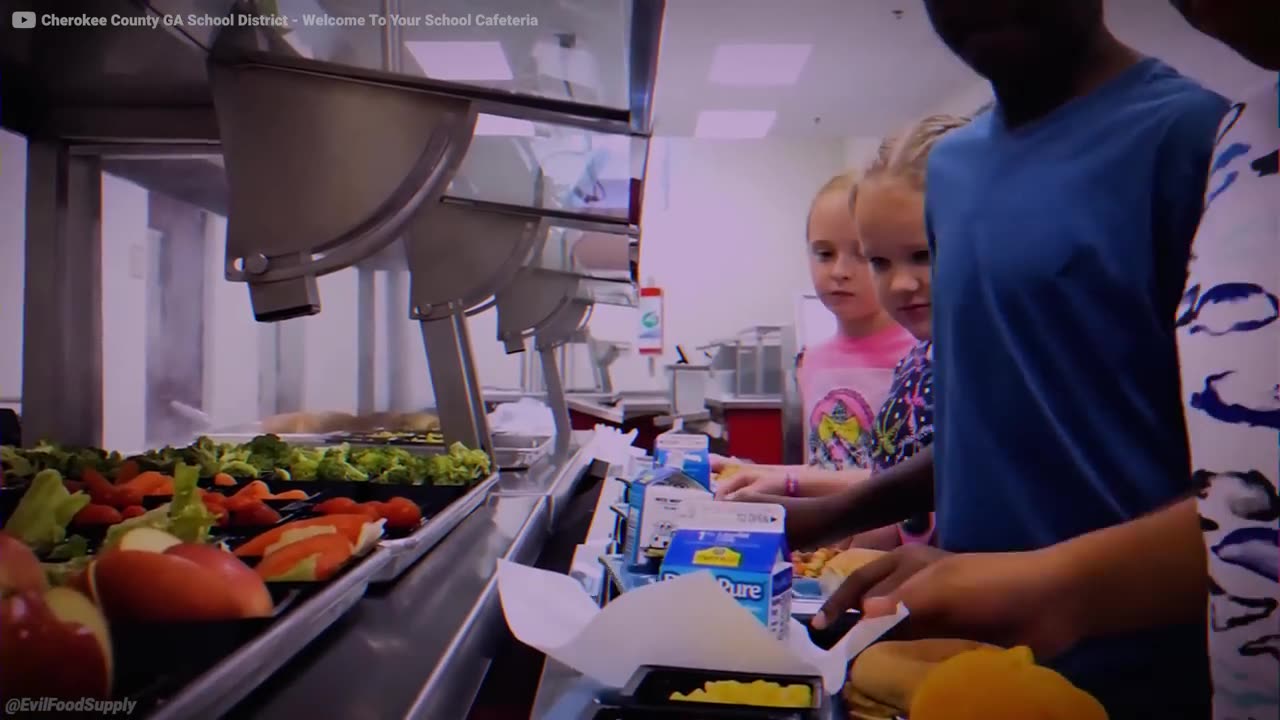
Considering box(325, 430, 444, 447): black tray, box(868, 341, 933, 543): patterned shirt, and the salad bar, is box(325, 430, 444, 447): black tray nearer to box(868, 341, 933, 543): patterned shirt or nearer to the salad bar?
the salad bar

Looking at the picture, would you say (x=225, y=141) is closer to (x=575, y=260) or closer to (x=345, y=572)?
(x=345, y=572)

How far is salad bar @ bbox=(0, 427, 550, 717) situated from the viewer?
0.49m

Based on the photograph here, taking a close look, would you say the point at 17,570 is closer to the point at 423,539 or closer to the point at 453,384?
the point at 423,539

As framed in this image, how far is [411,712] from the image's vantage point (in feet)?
2.04

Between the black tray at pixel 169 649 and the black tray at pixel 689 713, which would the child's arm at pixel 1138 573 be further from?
the black tray at pixel 169 649


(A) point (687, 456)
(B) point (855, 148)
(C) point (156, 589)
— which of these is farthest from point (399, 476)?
(B) point (855, 148)

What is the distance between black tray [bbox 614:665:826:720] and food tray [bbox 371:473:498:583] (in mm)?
431

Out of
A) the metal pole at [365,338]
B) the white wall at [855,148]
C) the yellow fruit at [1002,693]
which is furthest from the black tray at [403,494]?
the white wall at [855,148]

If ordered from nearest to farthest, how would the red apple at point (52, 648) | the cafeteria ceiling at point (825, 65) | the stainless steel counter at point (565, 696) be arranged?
1. the red apple at point (52, 648)
2. the stainless steel counter at point (565, 696)
3. the cafeteria ceiling at point (825, 65)

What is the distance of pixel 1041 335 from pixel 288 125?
103 cm

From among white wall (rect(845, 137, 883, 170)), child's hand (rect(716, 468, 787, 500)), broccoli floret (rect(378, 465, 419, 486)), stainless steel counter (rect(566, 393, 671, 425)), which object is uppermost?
white wall (rect(845, 137, 883, 170))

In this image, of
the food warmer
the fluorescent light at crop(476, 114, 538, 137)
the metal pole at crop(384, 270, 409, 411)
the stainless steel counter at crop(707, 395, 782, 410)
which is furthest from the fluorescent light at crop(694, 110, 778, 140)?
the food warmer

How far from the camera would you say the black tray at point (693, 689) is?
0.60 m

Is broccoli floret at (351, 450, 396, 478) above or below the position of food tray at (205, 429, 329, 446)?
above
